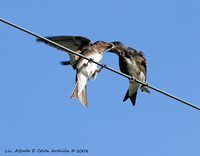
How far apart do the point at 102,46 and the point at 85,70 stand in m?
0.66

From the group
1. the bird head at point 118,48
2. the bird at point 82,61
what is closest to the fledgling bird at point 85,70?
the bird at point 82,61

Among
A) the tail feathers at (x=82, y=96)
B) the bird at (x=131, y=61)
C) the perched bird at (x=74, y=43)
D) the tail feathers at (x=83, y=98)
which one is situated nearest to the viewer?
the tail feathers at (x=82, y=96)

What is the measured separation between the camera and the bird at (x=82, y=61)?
300 inches

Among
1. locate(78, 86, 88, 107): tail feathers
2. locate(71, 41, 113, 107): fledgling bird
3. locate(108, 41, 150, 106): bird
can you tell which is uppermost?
locate(108, 41, 150, 106): bird

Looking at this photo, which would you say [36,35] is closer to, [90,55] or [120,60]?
[90,55]

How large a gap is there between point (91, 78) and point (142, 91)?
1049 millimetres

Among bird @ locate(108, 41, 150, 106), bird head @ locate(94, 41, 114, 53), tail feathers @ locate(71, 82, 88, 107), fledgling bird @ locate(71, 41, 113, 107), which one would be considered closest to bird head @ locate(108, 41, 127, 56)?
bird @ locate(108, 41, 150, 106)

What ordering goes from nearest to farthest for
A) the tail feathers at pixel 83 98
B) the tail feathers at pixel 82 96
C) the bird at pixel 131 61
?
1. the tail feathers at pixel 82 96
2. the tail feathers at pixel 83 98
3. the bird at pixel 131 61

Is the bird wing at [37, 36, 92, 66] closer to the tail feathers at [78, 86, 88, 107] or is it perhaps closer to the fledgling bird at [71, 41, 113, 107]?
the fledgling bird at [71, 41, 113, 107]

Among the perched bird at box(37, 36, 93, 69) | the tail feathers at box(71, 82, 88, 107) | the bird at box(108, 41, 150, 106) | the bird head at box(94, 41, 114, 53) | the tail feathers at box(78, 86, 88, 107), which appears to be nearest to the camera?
the tail feathers at box(71, 82, 88, 107)

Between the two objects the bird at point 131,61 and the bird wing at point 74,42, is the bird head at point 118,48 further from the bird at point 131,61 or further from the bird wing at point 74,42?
the bird wing at point 74,42

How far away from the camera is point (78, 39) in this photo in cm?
792

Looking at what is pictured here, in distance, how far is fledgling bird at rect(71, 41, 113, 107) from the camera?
7.61 meters

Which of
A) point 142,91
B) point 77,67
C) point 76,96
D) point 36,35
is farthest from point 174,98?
point 142,91
